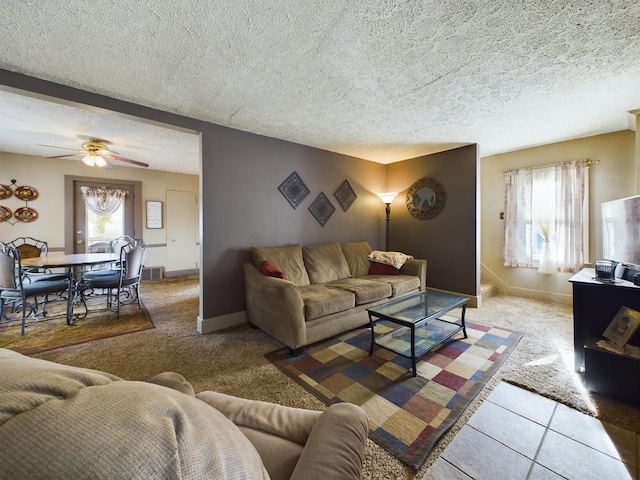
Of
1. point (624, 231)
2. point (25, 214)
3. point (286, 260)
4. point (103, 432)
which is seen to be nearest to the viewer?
point (103, 432)

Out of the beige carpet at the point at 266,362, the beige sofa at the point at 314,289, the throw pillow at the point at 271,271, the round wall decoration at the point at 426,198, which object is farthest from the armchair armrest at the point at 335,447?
the round wall decoration at the point at 426,198

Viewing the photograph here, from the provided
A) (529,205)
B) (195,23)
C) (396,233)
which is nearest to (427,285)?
(396,233)

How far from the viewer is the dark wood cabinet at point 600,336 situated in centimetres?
173

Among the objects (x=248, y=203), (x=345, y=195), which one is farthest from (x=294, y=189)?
(x=345, y=195)

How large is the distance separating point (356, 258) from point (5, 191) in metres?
5.92

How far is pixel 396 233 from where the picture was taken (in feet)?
15.9

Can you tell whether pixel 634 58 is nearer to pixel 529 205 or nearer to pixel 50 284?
pixel 529 205

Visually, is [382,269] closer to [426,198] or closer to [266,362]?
[426,198]

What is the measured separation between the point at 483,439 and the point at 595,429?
700 mm

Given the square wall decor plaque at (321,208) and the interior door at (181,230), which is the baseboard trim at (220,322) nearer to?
the square wall decor plaque at (321,208)

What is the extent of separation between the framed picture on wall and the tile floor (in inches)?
252

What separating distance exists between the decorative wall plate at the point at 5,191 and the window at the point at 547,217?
8.38 meters

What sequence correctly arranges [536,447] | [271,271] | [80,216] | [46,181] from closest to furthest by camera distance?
[536,447] < [271,271] < [46,181] < [80,216]

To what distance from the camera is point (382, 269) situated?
3857 mm
